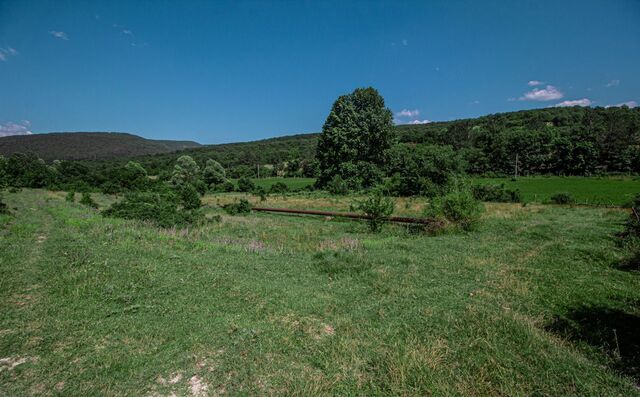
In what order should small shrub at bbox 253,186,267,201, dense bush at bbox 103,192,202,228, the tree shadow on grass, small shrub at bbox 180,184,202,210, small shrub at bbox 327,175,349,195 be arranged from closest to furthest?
the tree shadow on grass < dense bush at bbox 103,192,202,228 < small shrub at bbox 180,184,202,210 < small shrub at bbox 253,186,267,201 < small shrub at bbox 327,175,349,195

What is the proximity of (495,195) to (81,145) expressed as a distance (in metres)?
156

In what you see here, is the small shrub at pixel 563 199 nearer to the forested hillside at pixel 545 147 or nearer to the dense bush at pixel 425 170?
the dense bush at pixel 425 170

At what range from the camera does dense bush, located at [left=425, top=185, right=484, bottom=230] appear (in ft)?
51.1

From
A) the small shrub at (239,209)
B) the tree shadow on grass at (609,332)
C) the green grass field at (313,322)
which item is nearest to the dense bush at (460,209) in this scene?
the green grass field at (313,322)

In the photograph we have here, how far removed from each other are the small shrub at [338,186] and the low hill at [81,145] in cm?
11365

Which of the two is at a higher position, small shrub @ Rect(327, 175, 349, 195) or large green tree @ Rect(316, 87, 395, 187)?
large green tree @ Rect(316, 87, 395, 187)

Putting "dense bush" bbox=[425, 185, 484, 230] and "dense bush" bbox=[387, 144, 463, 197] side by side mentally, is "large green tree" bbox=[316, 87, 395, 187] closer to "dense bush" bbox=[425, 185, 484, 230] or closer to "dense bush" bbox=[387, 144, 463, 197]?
"dense bush" bbox=[387, 144, 463, 197]

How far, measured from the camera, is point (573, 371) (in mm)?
4199

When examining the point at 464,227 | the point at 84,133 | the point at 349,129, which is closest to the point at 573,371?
the point at 464,227

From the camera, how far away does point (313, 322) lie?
5.63m

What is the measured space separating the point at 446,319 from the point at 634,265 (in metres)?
8.34

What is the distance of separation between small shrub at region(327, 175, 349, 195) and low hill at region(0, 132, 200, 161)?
11365 centimetres

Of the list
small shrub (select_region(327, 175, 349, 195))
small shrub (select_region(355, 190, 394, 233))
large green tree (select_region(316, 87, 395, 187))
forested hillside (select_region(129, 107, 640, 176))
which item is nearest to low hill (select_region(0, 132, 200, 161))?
forested hillside (select_region(129, 107, 640, 176))

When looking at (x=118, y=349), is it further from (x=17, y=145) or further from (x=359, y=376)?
(x=17, y=145)
